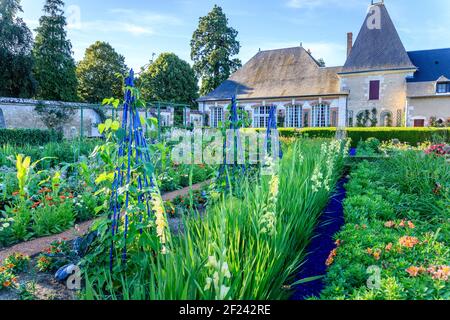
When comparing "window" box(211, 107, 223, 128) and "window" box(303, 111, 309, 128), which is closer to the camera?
"window" box(303, 111, 309, 128)

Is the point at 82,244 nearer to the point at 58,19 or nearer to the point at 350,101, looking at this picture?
the point at 350,101

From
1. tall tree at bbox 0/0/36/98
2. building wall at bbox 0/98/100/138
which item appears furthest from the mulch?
tall tree at bbox 0/0/36/98

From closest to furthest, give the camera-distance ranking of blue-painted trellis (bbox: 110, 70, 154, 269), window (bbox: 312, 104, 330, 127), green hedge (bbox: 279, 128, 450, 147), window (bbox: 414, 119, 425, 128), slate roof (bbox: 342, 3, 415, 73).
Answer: blue-painted trellis (bbox: 110, 70, 154, 269), green hedge (bbox: 279, 128, 450, 147), window (bbox: 414, 119, 425, 128), slate roof (bbox: 342, 3, 415, 73), window (bbox: 312, 104, 330, 127)

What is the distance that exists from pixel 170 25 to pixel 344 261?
2.33 meters

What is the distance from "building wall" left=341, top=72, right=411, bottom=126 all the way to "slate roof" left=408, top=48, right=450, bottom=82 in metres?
0.89

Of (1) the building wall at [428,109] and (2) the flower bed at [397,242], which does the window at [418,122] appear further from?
(2) the flower bed at [397,242]

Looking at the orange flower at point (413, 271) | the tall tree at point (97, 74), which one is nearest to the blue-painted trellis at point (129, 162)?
the orange flower at point (413, 271)

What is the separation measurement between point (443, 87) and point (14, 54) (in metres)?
27.8

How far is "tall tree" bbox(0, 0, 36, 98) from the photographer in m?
21.5

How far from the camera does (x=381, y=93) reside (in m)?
21.3

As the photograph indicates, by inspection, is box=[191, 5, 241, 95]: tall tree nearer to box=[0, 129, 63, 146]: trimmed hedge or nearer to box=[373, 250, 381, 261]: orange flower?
box=[0, 129, 63, 146]: trimmed hedge

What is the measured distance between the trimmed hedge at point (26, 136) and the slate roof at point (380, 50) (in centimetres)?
1803

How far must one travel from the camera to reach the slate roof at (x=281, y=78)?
75.0 feet

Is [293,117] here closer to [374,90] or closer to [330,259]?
[374,90]
